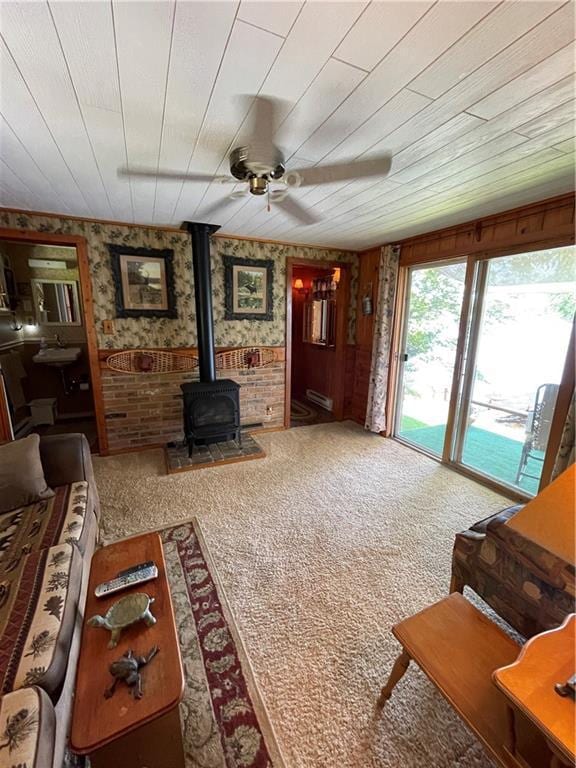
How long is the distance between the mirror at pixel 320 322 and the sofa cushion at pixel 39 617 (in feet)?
13.0

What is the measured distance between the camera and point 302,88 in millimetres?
1109

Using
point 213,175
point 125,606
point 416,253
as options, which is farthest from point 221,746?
point 416,253

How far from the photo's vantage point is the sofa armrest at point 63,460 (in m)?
1.94

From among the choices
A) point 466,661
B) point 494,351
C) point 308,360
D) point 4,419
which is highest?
point 494,351

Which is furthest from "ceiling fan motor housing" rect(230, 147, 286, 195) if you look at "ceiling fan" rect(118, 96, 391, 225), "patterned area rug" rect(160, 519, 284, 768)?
"patterned area rug" rect(160, 519, 284, 768)

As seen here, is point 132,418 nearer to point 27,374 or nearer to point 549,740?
point 27,374

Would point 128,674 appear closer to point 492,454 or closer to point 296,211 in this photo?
point 296,211

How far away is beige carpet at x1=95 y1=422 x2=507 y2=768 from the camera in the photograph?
115 centimetres

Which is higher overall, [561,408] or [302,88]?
[302,88]

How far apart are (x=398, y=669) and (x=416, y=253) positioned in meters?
Answer: 3.44

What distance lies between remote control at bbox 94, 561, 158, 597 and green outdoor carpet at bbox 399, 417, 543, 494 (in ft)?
9.57

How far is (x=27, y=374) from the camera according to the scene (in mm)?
4062

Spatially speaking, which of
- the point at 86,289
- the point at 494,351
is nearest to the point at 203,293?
the point at 86,289

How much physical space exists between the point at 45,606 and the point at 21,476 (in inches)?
34.2
